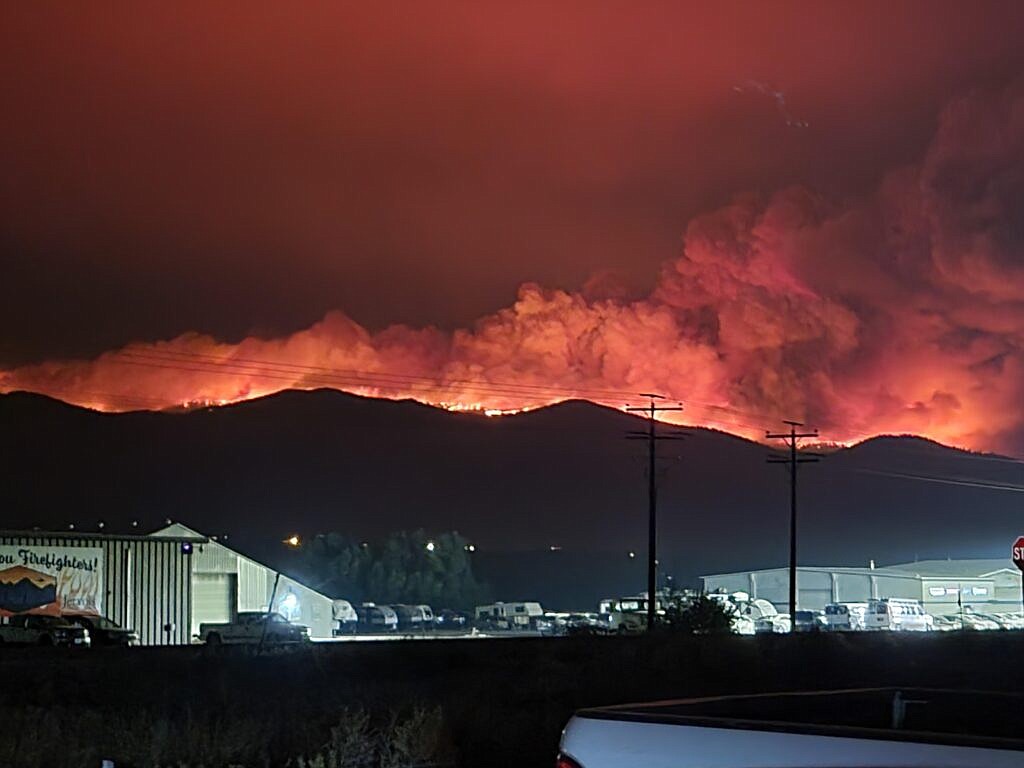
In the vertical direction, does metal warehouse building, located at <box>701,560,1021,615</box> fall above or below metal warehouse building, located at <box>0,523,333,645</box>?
below

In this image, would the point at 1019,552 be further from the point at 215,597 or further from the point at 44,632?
the point at 215,597

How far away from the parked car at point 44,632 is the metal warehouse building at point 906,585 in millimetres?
A: 86156

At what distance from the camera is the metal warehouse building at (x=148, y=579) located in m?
68.3

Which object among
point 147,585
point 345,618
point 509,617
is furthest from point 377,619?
point 147,585

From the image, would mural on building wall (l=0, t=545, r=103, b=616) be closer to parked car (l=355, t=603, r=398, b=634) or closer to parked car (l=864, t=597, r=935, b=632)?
parked car (l=355, t=603, r=398, b=634)

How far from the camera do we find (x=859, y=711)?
7086mm

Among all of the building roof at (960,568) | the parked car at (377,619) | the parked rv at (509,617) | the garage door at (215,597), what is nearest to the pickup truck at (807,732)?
the garage door at (215,597)

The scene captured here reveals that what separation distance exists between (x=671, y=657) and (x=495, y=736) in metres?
20.3

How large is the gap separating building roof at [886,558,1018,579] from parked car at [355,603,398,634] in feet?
203

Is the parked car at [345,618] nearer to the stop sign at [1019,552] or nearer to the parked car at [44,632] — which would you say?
the parked car at [44,632]

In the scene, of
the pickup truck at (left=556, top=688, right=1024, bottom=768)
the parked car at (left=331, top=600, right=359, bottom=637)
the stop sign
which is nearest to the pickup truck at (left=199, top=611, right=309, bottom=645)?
the parked car at (left=331, top=600, right=359, bottom=637)

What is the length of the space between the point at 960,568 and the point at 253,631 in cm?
10901

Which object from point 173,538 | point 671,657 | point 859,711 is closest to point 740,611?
point 173,538

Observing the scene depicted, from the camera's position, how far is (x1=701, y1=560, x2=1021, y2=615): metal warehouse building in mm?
135375
